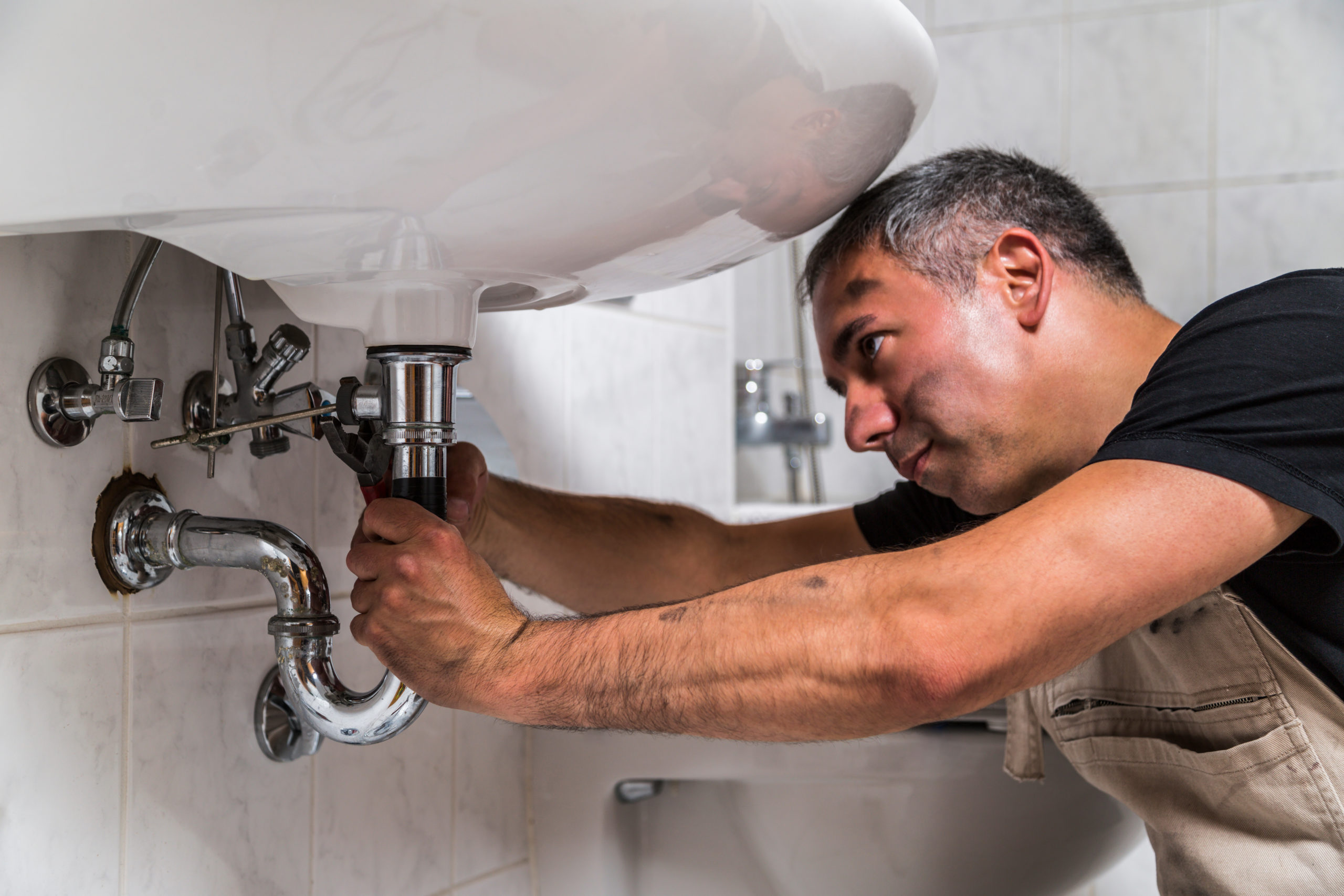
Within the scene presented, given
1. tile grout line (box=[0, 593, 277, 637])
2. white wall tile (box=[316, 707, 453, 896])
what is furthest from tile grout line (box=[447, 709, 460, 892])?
tile grout line (box=[0, 593, 277, 637])

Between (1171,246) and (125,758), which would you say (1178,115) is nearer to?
(1171,246)

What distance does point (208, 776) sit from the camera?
25.9 inches

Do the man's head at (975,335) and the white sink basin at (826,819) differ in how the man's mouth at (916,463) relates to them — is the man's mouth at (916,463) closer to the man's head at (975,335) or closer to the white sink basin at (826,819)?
the man's head at (975,335)

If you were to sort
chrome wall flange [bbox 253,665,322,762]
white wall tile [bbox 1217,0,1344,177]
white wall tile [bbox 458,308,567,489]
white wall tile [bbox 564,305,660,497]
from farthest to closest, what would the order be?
white wall tile [bbox 1217,0,1344,177]
white wall tile [bbox 564,305,660,497]
white wall tile [bbox 458,308,567,489]
chrome wall flange [bbox 253,665,322,762]

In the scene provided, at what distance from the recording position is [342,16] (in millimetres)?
331

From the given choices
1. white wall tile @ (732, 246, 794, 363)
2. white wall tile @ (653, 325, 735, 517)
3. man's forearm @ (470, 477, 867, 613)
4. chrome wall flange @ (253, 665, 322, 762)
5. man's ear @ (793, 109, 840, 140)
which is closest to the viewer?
man's ear @ (793, 109, 840, 140)

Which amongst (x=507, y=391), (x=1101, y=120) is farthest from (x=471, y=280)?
(x=1101, y=120)

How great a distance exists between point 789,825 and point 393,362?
0.65 metres

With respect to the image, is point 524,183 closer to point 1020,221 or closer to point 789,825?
point 1020,221

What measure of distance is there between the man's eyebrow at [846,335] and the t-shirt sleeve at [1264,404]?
0.22m

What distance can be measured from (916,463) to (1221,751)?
11.3 inches

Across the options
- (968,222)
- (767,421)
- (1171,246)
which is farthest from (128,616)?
(1171,246)

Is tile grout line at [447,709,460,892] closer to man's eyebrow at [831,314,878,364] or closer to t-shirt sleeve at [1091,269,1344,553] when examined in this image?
man's eyebrow at [831,314,878,364]

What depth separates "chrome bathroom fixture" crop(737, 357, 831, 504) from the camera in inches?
63.2
